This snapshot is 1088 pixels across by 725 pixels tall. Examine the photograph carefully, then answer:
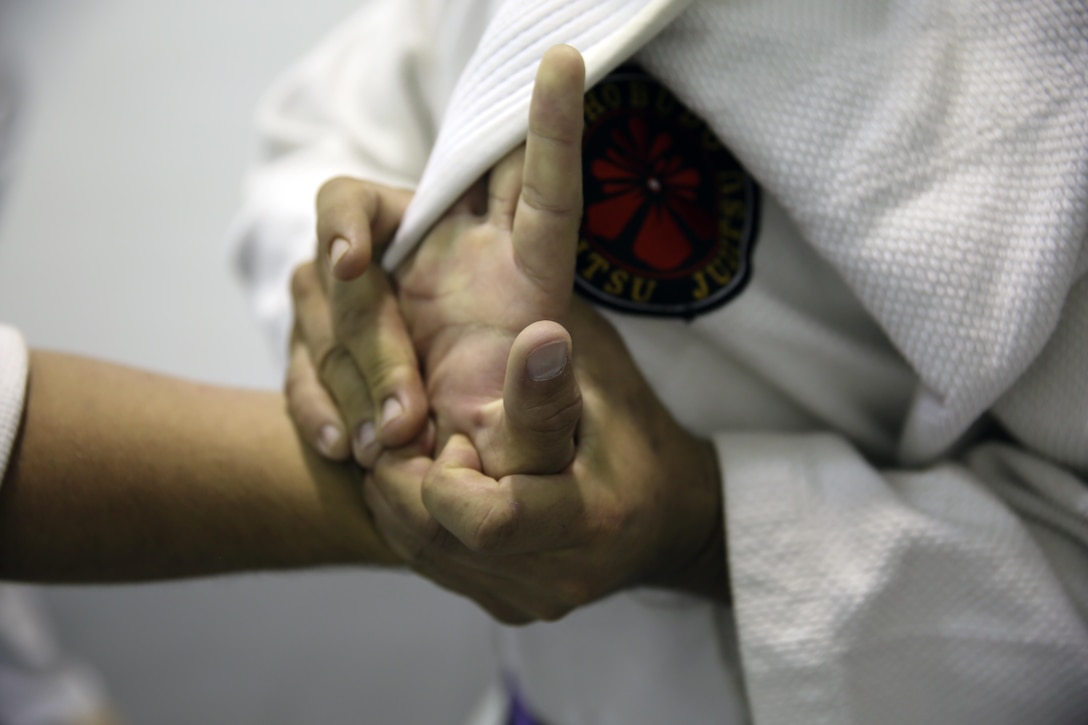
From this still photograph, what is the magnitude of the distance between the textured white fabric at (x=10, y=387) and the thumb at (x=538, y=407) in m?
0.25

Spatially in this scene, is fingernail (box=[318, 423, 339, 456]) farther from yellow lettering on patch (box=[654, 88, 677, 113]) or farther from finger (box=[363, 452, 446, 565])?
yellow lettering on patch (box=[654, 88, 677, 113])

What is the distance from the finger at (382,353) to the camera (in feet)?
1.37

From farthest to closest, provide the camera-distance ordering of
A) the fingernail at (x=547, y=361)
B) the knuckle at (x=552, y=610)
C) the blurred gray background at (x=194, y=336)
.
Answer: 1. the blurred gray background at (x=194, y=336)
2. the knuckle at (x=552, y=610)
3. the fingernail at (x=547, y=361)

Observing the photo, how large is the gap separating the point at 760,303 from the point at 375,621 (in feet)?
2.56

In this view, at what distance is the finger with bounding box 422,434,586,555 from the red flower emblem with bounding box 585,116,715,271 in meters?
0.15

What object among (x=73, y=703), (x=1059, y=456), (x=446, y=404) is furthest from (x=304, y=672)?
(x=1059, y=456)

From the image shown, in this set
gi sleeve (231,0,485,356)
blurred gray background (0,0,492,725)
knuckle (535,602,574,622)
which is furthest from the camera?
blurred gray background (0,0,492,725)

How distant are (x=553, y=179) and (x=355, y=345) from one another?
0.15 m

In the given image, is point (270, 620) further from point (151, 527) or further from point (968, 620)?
point (968, 620)

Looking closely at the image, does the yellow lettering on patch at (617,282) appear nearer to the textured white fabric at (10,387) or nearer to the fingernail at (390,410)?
the fingernail at (390,410)

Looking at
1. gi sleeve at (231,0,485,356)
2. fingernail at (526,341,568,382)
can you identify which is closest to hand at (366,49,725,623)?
fingernail at (526,341,568,382)

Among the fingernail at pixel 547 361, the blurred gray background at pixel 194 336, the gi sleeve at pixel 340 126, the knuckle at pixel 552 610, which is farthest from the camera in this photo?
the blurred gray background at pixel 194 336

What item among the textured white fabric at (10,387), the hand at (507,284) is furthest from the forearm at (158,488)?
the hand at (507,284)

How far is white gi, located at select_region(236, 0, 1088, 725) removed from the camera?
391mm
